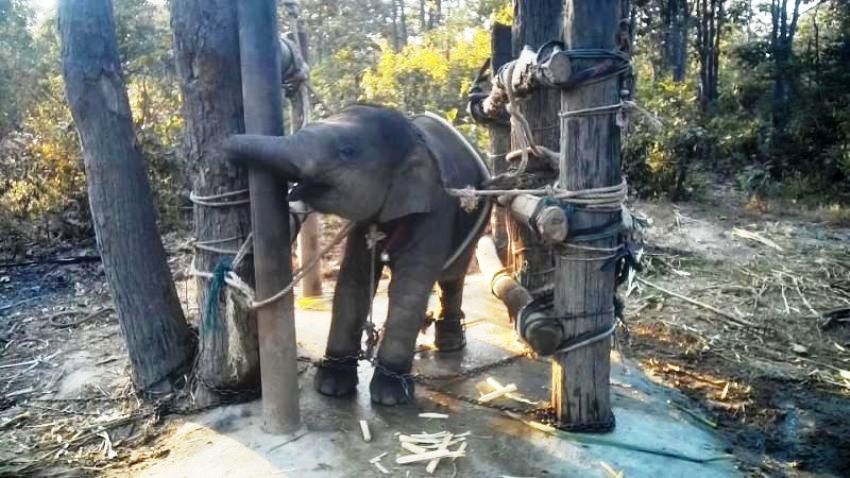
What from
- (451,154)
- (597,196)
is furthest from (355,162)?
(597,196)

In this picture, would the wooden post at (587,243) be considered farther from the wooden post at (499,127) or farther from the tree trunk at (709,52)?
the tree trunk at (709,52)

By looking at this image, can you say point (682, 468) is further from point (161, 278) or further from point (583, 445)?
point (161, 278)

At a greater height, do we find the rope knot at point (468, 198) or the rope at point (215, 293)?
the rope knot at point (468, 198)

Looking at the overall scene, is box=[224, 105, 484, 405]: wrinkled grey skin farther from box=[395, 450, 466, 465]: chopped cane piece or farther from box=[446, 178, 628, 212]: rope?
box=[446, 178, 628, 212]: rope

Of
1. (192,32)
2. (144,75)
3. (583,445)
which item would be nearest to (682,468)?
(583,445)

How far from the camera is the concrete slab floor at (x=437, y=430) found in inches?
132

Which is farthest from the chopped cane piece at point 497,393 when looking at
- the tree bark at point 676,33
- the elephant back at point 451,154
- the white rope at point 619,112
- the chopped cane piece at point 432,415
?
the tree bark at point 676,33

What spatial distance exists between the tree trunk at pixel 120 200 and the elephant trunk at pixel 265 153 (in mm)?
1084

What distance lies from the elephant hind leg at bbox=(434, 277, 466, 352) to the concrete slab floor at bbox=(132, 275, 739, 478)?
502 millimetres

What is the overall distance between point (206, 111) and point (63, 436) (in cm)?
189

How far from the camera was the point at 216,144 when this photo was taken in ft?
12.5

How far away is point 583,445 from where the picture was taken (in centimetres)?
353

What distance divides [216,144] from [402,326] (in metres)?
1.36

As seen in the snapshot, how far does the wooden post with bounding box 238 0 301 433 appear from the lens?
11.4ft
